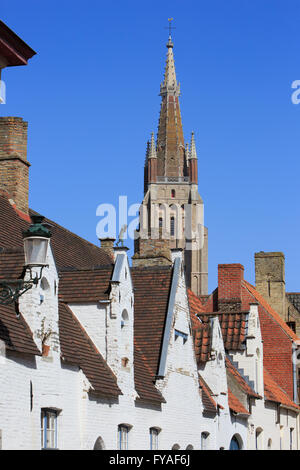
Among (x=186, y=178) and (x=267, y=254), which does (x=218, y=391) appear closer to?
(x=267, y=254)

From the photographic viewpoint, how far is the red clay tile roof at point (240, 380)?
105ft

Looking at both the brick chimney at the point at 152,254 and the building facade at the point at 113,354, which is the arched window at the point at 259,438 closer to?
the building facade at the point at 113,354

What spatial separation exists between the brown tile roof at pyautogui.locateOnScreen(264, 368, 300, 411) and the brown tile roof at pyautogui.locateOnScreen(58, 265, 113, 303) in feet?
45.3

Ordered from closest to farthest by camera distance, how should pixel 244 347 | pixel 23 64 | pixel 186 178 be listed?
pixel 23 64 < pixel 244 347 < pixel 186 178

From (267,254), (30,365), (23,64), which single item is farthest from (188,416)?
(267,254)

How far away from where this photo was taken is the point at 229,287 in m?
39.8

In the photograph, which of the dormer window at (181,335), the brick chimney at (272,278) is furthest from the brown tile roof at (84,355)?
the brick chimney at (272,278)

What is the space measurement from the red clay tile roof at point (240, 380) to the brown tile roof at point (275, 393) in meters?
1.84

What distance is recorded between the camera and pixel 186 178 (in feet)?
575

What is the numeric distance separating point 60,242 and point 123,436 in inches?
268

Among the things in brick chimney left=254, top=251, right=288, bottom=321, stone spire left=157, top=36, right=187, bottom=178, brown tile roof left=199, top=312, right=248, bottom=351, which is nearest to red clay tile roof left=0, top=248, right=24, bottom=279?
brown tile roof left=199, top=312, right=248, bottom=351

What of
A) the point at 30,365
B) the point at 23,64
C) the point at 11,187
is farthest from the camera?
the point at 11,187

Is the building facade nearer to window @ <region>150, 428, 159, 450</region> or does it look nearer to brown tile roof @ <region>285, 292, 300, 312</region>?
window @ <region>150, 428, 159, 450</region>
